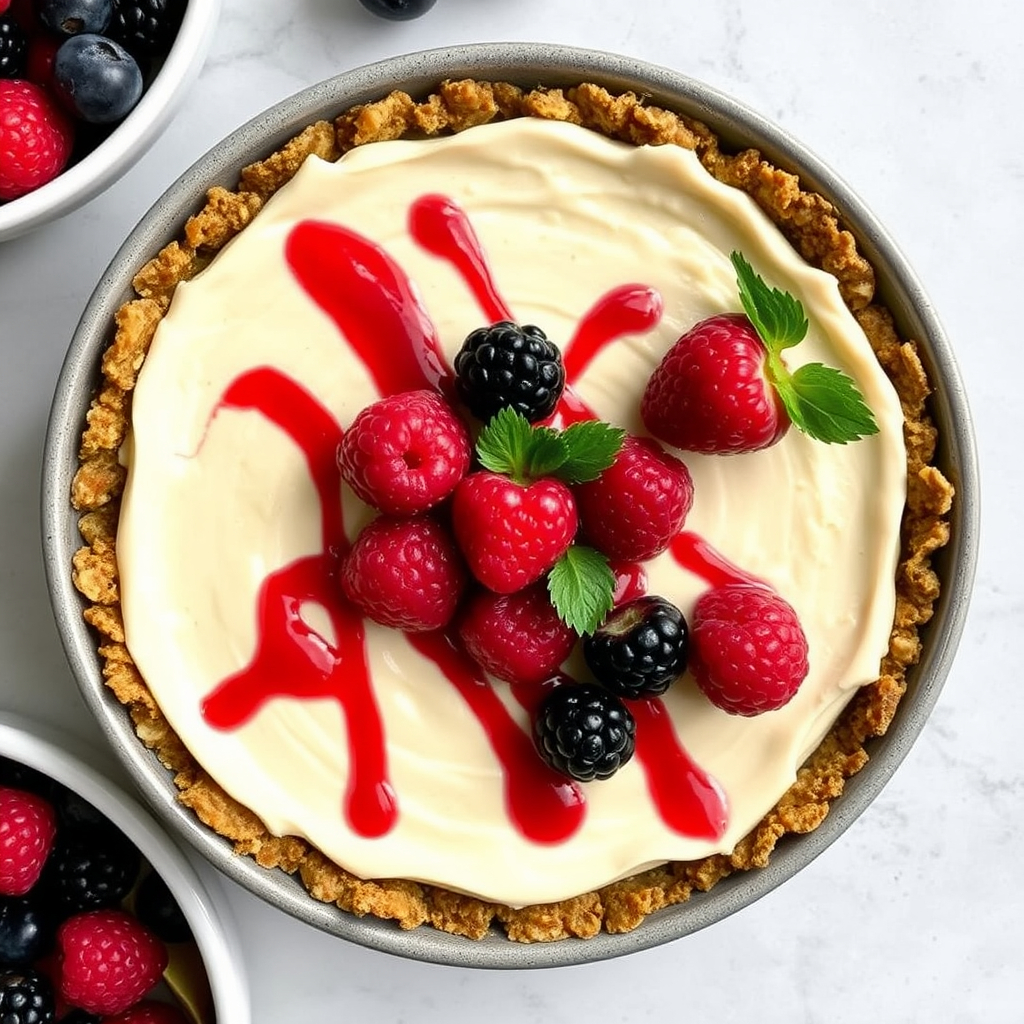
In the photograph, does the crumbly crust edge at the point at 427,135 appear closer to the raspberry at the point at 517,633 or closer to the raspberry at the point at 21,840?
the raspberry at the point at 21,840

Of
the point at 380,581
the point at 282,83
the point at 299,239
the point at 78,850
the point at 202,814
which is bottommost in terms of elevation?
the point at 78,850

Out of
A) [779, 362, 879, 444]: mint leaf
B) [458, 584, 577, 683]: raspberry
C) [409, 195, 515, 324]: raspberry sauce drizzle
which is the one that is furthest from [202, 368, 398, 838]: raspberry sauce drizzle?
[779, 362, 879, 444]: mint leaf

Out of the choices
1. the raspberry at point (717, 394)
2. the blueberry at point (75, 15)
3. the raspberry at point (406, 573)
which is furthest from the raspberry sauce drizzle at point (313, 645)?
the blueberry at point (75, 15)

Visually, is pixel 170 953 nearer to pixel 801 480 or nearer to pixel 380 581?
pixel 380 581

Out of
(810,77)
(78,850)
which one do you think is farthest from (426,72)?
(78,850)

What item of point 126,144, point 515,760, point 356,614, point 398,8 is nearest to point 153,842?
point 356,614

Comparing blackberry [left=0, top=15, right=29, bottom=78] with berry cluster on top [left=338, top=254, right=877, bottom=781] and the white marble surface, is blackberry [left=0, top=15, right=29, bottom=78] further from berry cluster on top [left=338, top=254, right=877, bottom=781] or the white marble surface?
berry cluster on top [left=338, top=254, right=877, bottom=781]

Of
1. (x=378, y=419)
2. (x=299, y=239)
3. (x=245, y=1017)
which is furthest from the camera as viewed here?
(x=245, y=1017)
